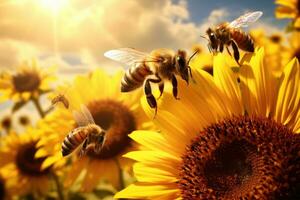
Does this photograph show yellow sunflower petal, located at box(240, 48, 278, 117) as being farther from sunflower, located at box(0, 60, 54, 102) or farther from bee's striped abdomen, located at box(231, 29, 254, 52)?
sunflower, located at box(0, 60, 54, 102)

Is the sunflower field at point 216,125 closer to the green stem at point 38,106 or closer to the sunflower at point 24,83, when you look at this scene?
the green stem at point 38,106

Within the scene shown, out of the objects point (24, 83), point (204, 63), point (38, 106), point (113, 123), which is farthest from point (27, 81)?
point (113, 123)

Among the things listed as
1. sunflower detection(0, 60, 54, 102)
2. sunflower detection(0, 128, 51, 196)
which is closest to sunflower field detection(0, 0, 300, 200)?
sunflower detection(0, 128, 51, 196)

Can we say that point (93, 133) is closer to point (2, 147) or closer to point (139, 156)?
point (139, 156)

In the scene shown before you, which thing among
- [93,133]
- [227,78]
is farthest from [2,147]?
[227,78]

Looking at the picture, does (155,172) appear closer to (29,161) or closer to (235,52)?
(235,52)

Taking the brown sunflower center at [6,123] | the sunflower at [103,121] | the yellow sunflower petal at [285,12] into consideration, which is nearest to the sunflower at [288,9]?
the yellow sunflower petal at [285,12]
